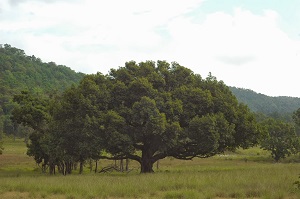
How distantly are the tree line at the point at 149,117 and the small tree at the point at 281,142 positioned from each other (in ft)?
103

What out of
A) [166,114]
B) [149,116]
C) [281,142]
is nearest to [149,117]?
[149,116]

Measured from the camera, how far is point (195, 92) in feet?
90.9

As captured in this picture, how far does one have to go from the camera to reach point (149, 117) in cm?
2469

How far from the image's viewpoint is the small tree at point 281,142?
197ft

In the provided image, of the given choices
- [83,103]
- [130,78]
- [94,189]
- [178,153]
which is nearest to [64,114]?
[83,103]

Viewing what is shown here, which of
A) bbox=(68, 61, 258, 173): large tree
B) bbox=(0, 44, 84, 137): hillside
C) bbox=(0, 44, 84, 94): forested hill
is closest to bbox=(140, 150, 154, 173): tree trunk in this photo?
bbox=(68, 61, 258, 173): large tree

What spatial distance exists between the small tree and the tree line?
31355 mm

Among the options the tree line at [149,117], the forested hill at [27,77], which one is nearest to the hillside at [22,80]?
the forested hill at [27,77]

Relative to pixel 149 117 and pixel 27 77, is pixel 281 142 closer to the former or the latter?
pixel 149 117

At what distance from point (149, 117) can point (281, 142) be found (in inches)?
1653

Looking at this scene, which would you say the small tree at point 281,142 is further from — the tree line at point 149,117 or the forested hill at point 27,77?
the forested hill at point 27,77

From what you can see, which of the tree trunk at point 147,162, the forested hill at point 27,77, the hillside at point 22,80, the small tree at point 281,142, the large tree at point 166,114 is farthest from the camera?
the forested hill at point 27,77

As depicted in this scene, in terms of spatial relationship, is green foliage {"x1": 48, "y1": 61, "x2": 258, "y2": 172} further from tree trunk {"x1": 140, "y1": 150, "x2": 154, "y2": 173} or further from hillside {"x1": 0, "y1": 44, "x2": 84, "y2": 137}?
hillside {"x1": 0, "y1": 44, "x2": 84, "y2": 137}

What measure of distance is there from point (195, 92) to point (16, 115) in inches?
783
